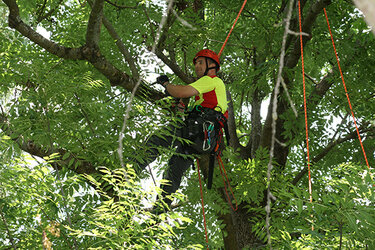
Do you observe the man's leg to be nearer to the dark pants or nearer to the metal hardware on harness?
the dark pants

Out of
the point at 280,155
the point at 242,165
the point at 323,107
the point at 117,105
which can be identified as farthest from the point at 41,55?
the point at 323,107

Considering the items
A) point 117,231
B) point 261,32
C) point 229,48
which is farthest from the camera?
point 229,48

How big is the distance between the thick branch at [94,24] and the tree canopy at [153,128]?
0.01 m

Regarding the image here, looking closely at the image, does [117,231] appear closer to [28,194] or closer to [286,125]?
[28,194]

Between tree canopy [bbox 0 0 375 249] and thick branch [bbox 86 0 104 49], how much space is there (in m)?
0.01

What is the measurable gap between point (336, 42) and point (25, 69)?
4.36 metres

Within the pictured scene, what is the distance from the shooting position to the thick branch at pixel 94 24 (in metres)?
4.64

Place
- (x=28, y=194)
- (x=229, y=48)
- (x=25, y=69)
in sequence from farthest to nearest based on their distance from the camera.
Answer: (x=229, y=48) < (x=25, y=69) < (x=28, y=194)

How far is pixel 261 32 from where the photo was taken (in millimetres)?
6176

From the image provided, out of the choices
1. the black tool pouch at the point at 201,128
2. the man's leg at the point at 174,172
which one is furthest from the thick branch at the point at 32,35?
the man's leg at the point at 174,172

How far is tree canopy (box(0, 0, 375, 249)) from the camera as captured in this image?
11.7 feet

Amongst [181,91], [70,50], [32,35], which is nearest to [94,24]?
[70,50]

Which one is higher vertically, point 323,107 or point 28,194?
point 323,107

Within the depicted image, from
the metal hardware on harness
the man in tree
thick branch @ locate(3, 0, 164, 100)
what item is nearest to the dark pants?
the man in tree
